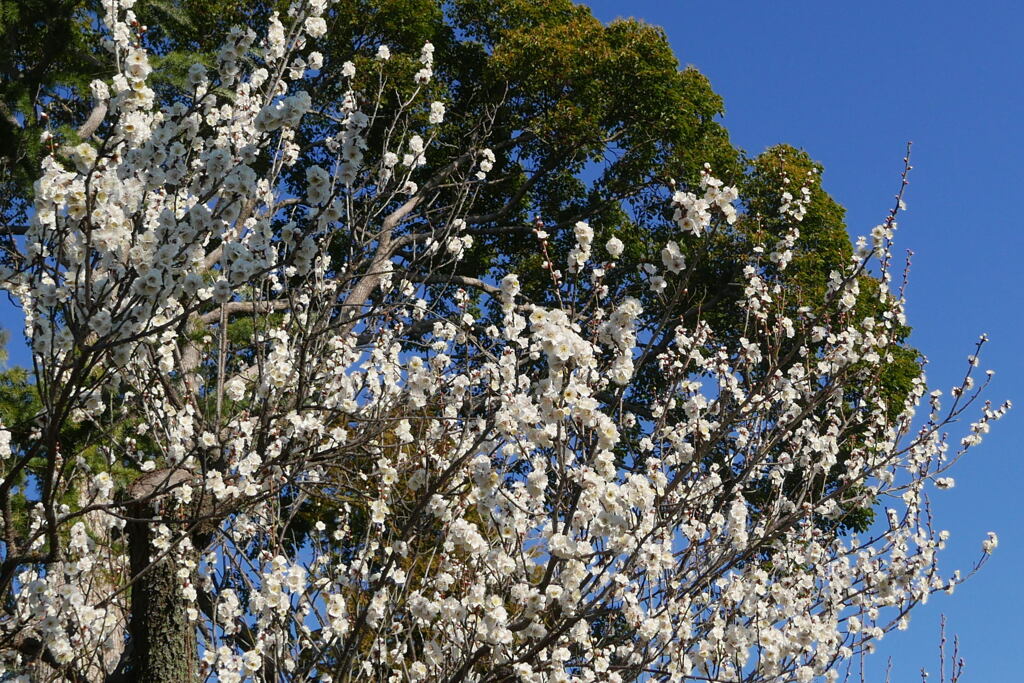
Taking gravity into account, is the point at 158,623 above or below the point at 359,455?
below

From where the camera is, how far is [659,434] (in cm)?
463

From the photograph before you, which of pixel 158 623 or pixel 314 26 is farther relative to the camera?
pixel 158 623

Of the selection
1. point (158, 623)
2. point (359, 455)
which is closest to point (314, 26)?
point (359, 455)

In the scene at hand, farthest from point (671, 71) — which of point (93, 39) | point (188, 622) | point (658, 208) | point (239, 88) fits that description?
point (188, 622)

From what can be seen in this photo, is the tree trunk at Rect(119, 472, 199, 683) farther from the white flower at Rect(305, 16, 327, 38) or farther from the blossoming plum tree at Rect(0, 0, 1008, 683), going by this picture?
the white flower at Rect(305, 16, 327, 38)

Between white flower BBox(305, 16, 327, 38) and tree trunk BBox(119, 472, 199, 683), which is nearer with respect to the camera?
white flower BBox(305, 16, 327, 38)

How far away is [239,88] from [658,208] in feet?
21.9

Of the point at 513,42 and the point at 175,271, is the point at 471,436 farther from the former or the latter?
the point at 513,42

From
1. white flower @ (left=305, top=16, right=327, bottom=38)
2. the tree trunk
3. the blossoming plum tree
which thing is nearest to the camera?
the blossoming plum tree

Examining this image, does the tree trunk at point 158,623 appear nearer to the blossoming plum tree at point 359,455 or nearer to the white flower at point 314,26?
the blossoming plum tree at point 359,455

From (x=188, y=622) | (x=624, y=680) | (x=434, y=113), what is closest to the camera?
(x=624, y=680)

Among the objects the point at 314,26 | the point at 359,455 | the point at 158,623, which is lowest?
the point at 158,623

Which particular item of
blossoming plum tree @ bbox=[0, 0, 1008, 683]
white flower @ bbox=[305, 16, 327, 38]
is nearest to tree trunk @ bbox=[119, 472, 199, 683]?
blossoming plum tree @ bbox=[0, 0, 1008, 683]

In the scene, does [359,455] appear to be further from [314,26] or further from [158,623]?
[314,26]
